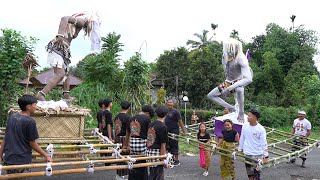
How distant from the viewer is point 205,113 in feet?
61.9

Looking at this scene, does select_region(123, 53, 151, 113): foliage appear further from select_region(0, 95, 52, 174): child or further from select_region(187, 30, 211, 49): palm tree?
select_region(187, 30, 211, 49): palm tree

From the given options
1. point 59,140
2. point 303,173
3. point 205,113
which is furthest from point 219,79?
point 59,140

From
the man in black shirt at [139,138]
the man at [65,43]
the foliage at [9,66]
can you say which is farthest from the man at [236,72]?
the foliage at [9,66]

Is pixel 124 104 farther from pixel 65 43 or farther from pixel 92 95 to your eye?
pixel 92 95

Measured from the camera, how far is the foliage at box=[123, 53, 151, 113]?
10.9 m

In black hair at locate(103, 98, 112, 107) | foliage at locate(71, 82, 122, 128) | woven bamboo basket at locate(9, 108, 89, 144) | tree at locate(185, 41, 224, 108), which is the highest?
tree at locate(185, 41, 224, 108)

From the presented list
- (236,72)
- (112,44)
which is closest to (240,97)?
(236,72)

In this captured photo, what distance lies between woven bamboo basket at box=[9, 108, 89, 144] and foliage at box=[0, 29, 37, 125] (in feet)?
10.7

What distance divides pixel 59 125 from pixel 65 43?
1293 millimetres

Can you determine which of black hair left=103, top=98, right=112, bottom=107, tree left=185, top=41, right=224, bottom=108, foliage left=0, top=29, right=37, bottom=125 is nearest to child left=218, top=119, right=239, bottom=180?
black hair left=103, top=98, right=112, bottom=107

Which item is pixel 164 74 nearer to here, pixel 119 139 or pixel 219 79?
pixel 219 79

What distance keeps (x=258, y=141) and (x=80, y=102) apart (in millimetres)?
6725

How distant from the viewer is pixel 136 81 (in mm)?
10977

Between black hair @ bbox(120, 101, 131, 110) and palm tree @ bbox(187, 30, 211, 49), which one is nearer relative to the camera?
black hair @ bbox(120, 101, 131, 110)
